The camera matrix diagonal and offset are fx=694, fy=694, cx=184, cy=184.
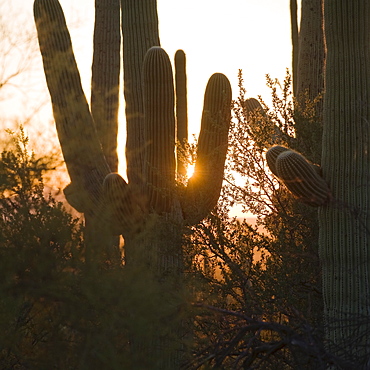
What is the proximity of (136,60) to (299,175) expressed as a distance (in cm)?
357

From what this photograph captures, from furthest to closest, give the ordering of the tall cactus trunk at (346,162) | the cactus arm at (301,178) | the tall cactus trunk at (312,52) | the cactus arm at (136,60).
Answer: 1. the tall cactus trunk at (312,52)
2. the cactus arm at (136,60)
3. the tall cactus trunk at (346,162)
4. the cactus arm at (301,178)

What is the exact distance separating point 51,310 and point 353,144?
322cm

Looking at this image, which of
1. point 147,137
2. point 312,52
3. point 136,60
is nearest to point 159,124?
point 147,137

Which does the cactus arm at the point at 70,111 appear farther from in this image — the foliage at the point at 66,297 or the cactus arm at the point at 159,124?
the foliage at the point at 66,297

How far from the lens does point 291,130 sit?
868 centimetres

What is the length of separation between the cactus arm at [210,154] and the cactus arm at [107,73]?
2713 millimetres

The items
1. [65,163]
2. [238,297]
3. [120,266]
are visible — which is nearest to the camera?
[120,266]

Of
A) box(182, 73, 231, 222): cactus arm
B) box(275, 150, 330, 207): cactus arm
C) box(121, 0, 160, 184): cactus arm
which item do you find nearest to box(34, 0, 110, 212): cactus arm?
box(121, 0, 160, 184): cactus arm

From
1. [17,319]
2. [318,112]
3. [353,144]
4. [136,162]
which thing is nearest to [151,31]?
[136,162]

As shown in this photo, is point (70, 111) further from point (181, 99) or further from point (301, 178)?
point (301, 178)

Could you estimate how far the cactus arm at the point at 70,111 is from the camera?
8445mm

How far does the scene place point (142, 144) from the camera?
9016 mm

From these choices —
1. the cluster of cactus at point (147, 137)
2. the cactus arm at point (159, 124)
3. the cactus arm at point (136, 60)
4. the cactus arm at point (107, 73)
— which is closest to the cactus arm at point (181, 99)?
the cactus arm at point (136, 60)

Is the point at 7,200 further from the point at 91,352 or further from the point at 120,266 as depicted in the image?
the point at 91,352
